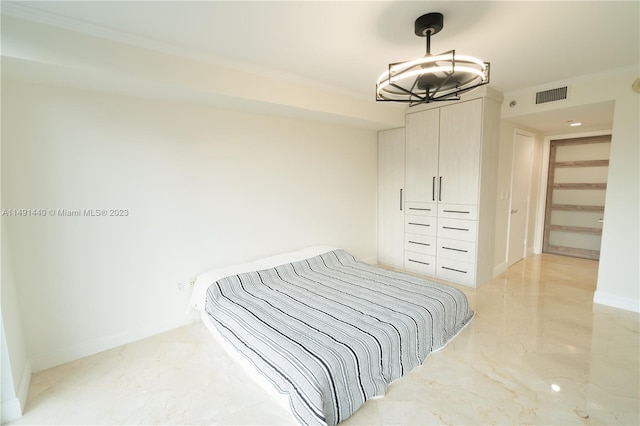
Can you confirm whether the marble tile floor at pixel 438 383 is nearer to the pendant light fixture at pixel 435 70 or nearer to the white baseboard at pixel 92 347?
the white baseboard at pixel 92 347

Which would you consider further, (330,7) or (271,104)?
(271,104)

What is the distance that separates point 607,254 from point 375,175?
280 centimetres

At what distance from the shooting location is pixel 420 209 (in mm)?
4008

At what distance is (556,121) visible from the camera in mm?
3947

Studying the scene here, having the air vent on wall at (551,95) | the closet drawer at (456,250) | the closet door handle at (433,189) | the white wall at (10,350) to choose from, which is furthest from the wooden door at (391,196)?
the white wall at (10,350)

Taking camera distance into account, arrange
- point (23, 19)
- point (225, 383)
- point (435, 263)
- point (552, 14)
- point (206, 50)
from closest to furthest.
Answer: point (23, 19), point (552, 14), point (225, 383), point (206, 50), point (435, 263)

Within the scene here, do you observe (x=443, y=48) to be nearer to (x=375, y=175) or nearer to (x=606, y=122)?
(x=375, y=175)

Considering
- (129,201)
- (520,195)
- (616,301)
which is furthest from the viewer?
(520,195)

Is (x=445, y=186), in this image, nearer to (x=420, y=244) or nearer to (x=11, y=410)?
(x=420, y=244)

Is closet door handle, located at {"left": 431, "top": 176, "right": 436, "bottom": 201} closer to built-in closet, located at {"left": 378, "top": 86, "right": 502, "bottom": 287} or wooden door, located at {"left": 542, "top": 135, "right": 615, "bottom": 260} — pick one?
built-in closet, located at {"left": 378, "top": 86, "right": 502, "bottom": 287}

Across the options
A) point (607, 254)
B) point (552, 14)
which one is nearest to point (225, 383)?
point (552, 14)

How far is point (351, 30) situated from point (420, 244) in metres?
2.93

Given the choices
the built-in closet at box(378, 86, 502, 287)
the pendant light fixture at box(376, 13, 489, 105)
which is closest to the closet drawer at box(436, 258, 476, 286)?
the built-in closet at box(378, 86, 502, 287)

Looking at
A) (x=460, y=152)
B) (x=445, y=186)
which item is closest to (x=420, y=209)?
(x=445, y=186)
